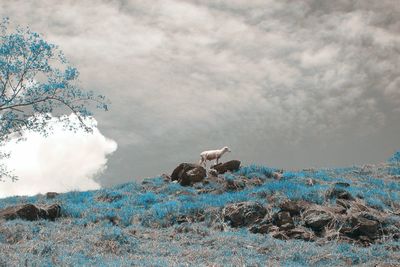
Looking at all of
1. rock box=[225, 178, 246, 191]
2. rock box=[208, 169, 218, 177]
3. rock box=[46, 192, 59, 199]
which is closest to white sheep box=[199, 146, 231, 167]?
rock box=[208, 169, 218, 177]

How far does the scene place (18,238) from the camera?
17.2 meters

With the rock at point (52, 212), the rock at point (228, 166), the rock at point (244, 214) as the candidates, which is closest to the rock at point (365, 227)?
the rock at point (244, 214)

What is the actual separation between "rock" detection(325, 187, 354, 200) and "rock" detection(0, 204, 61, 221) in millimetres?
15131

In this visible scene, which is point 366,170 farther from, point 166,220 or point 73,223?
point 73,223

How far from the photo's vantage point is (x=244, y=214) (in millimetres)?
21000

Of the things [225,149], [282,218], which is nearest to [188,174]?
[225,149]

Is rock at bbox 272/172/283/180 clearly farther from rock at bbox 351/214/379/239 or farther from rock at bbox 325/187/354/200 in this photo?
rock at bbox 351/214/379/239

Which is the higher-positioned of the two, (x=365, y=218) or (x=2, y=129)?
(x=2, y=129)

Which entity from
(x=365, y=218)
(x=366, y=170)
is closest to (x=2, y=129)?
(x=365, y=218)

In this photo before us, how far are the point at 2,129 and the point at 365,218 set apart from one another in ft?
60.5

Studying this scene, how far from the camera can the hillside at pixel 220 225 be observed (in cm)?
1449

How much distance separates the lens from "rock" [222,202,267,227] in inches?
820

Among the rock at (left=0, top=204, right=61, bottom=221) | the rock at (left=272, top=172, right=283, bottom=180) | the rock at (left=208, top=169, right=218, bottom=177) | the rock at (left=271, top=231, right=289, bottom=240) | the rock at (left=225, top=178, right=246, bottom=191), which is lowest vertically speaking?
the rock at (left=271, top=231, right=289, bottom=240)

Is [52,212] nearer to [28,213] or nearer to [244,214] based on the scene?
[28,213]
